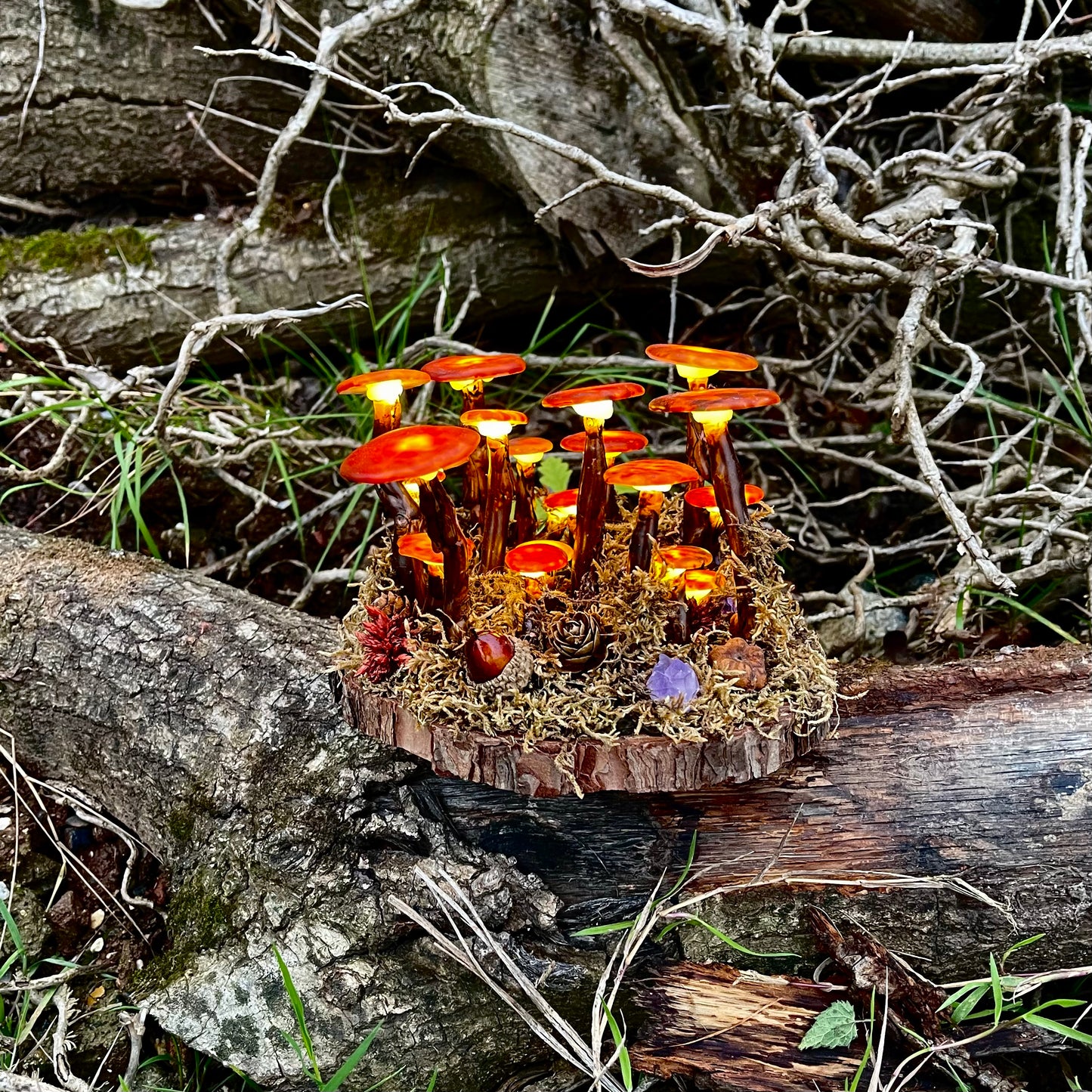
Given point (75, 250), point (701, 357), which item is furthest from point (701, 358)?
point (75, 250)

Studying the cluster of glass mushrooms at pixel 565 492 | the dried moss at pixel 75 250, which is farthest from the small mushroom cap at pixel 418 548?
the dried moss at pixel 75 250

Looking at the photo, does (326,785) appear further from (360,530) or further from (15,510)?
(15,510)

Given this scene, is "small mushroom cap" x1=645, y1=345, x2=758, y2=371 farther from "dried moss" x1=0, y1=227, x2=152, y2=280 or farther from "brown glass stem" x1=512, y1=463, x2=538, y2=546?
"dried moss" x1=0, y1=227, x2=152, y2=280

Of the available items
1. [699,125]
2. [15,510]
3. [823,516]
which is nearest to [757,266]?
[699,125]

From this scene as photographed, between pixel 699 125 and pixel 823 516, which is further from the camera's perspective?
pixel 823 516

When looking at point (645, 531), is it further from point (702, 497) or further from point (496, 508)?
point (496, 508)

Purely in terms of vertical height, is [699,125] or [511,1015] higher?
[699,125]
